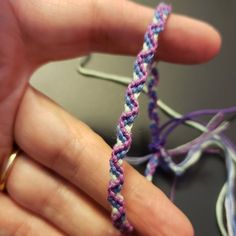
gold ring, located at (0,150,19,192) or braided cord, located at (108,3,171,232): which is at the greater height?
braided cord, located at (108,3,171,232)

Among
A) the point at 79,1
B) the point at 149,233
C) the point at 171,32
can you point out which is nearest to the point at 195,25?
the point at 171,32

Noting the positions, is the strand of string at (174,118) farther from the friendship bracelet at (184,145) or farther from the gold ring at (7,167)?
the gold ring at (7,167)

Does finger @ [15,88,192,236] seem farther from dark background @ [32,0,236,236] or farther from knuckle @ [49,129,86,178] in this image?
dark background @ [32,0,236,236]

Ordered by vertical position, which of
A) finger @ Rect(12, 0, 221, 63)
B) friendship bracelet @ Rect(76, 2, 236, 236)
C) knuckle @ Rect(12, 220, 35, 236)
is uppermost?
finger @ Rect(12, 0, 221, 63)

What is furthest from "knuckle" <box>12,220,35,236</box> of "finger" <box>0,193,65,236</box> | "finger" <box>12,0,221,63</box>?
"finger" <box>12,0,221,63</box>

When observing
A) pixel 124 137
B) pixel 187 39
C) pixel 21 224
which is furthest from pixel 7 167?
pixel 187 39

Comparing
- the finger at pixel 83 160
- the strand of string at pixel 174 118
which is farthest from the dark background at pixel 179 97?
the finger at pixel 83 160

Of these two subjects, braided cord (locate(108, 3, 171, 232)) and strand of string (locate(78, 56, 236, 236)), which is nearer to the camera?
braided cord (locate(108, 3, 171, 232))

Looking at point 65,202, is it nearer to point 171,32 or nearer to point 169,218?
point 169,218
